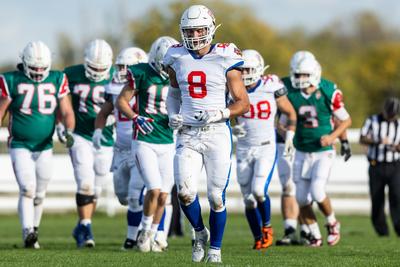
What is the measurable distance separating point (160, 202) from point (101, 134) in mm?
1349

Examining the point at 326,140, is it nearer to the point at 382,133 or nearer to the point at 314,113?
the point at 314,113

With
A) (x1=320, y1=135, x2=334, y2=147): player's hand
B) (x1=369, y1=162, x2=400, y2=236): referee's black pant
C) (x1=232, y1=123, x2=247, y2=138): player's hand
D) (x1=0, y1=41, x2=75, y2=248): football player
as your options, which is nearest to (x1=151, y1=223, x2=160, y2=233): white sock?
(x1=0, y1=41, x2=75, y2=248): football player

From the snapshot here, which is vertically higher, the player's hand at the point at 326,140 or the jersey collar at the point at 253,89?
the jersey collar at the point at 253,89

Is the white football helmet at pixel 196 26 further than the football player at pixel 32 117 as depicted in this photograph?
No

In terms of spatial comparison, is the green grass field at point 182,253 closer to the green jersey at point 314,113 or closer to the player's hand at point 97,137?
the player's hand at point 97,137

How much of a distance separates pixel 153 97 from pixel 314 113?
2.78 meters

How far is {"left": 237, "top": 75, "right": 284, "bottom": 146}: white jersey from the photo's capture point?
1290 cm

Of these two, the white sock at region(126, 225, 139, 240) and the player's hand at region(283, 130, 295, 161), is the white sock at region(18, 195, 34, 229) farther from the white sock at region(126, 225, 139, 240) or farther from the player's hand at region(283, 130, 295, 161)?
the player's hand at region(283, 130, 295, 161)

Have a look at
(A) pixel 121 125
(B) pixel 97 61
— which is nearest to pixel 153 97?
(A) pixel 121 125

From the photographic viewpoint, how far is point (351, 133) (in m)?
22.9

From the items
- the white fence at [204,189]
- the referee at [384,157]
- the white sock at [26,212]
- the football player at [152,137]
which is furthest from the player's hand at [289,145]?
the white fence at [204,189]

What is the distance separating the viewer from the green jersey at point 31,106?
12570 millimetres

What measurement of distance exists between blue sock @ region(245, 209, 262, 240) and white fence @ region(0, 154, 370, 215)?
9.51m

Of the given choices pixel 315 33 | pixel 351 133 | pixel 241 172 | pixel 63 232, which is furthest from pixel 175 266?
pixel 315 33
